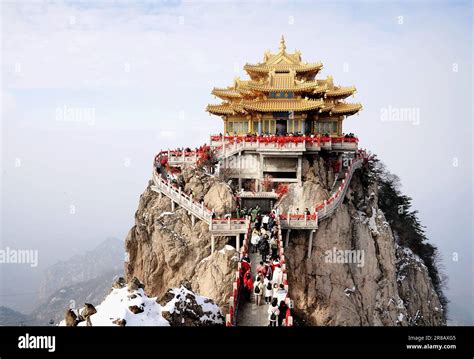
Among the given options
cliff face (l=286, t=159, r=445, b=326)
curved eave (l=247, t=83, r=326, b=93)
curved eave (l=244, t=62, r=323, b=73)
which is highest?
curved eave (l=244, t=62, r=323, b=73)

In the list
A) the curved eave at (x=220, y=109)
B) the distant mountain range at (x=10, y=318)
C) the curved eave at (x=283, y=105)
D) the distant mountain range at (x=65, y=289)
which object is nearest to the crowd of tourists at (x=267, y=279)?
the curved eave at (x=283, y=105)

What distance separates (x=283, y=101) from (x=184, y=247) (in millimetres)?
11011

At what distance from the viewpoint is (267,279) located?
50.3 feet

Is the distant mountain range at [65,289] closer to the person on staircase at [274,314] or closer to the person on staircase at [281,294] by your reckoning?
the person on staircase at [281,294]

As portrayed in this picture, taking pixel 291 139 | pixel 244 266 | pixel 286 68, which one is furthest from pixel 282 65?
pixel 244 266

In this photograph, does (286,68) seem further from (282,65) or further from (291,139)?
(291,139)

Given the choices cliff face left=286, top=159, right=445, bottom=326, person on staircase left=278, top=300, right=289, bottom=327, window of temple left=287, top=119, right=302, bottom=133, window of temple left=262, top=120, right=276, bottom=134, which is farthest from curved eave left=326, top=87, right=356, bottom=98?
person on staircase left=278, top=300, right=289, bottom=327

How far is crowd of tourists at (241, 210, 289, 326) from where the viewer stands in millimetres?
13156

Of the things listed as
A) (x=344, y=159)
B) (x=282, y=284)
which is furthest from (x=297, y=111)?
(x=282, y=284)

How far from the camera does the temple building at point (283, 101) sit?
31.0 m

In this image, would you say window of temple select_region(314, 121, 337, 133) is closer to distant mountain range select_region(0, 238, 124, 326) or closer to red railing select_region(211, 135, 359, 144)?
red railing select_region(211, 135, 359, 144)
